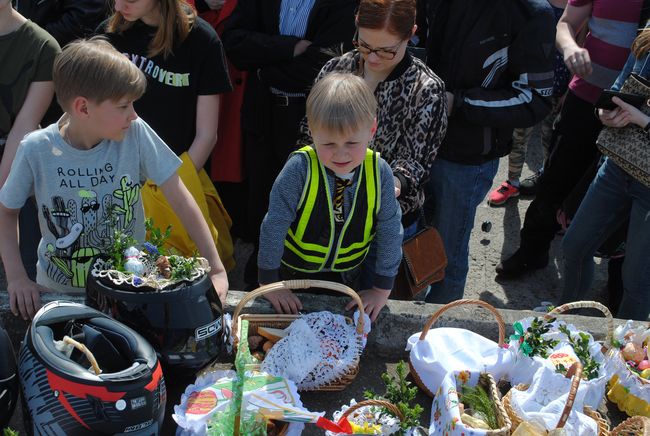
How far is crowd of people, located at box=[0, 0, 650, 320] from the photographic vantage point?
253cm

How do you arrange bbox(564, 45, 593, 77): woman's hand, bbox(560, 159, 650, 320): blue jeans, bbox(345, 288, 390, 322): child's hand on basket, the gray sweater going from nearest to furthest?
the gray sweater
bbox(345, 288, 390, 322): child's hand on basket
bbox(560, 159, 650, 320): blue jeans
bbox(564, 45, 593, 77): woman's hand

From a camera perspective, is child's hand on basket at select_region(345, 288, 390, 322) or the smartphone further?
the smartphone

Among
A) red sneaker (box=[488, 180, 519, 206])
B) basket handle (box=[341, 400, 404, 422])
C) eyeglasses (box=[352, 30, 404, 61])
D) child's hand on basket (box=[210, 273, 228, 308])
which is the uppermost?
eyeglasses (box=[352, 30, 404, 61])

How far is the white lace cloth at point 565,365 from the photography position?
2.41 m

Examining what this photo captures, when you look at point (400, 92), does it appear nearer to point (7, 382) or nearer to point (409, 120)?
point (409, 120)

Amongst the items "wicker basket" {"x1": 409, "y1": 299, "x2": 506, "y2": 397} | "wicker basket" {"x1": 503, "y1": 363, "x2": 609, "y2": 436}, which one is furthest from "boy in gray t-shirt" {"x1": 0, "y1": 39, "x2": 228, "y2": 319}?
"wicker basket" {"x1": 503, "y1": 363, "x2": 609, "y2": 436}

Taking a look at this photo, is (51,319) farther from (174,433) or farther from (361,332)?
(361,332)

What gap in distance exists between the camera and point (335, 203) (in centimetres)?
265

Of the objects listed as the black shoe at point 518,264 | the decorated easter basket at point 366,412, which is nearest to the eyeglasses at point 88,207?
the decorated easter basket at point 366,412

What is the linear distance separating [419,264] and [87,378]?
1.77m

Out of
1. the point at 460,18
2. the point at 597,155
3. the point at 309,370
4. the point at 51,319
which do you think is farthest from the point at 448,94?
the point at 51,319

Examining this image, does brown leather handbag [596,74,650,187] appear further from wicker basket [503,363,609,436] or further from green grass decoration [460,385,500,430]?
green grass decoration [460,385,500,430]

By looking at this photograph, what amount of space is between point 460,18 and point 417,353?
1644 mm

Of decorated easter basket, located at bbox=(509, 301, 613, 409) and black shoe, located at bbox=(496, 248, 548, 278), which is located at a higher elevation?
decorated easter basket, located at bbox=(509, 301, 613, 409)
